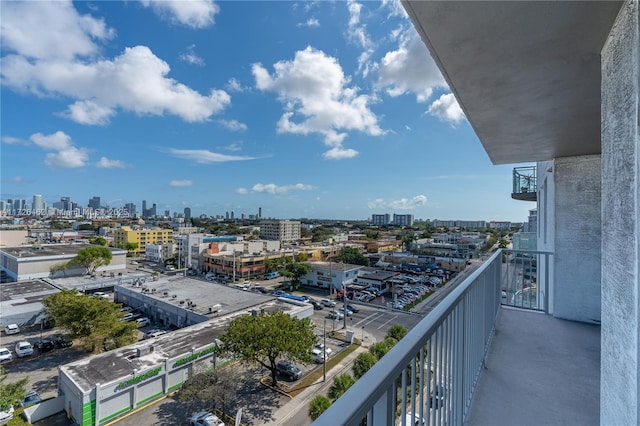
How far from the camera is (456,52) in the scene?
4.67ft

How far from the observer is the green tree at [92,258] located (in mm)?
21953

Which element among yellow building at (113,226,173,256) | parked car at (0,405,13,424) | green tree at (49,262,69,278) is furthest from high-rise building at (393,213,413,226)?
parked car at (0,405,13,424)

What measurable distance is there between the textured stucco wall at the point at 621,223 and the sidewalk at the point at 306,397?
7.49m

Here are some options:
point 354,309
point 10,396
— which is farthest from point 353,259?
point 10,396

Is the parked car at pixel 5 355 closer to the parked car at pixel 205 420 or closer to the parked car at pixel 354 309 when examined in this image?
the parked car at pixel 205 420

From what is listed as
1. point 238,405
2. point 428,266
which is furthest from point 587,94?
point 428,266

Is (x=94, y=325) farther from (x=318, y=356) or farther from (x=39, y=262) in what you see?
(x=39, y=262)

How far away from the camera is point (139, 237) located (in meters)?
37.9

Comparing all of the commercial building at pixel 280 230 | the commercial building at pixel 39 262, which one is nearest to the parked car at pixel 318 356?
the commercial building at pixel 39 262

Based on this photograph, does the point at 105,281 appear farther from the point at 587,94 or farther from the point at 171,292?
the point at 587,94

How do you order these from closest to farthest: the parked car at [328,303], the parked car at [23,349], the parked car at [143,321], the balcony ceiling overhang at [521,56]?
1. the balcony ceiling overhang at [521,56]
2. the parked car at [23,349]
3. the parked car at [143,321]
4. the parked car at [328,303]

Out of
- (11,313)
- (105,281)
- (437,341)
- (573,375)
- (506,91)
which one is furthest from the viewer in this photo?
(105,281)

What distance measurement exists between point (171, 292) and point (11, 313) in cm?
639

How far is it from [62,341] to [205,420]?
9004mm
